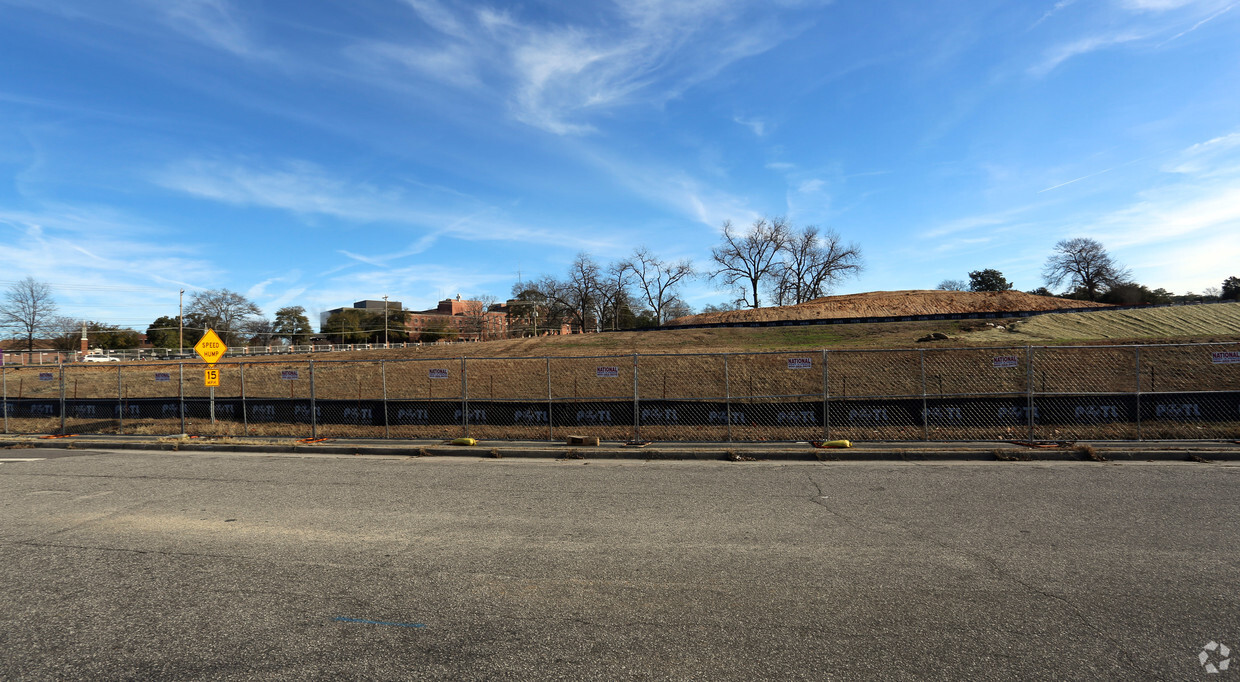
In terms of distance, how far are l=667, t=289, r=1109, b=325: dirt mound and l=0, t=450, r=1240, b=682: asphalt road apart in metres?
37.9

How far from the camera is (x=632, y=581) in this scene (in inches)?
192

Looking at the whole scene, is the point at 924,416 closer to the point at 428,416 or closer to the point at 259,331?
the point at 428,416

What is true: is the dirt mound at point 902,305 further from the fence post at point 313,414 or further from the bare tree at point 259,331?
the bare tree at point 259,331

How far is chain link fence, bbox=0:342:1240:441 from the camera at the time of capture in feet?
40.5

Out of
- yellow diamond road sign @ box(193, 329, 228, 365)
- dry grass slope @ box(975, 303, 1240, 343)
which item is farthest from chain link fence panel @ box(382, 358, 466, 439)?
dry grass slope @ box(975, 303, 1240, 343)

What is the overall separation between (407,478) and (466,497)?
216 cm

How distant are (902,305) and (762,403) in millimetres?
36949

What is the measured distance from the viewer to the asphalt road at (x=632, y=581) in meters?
3.59

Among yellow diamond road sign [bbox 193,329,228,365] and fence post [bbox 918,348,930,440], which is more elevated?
yellow diamond road sign [bbox 193,329,228,365]

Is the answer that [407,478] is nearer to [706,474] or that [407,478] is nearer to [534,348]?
[706,474]

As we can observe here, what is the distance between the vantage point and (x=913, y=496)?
7.91 meters

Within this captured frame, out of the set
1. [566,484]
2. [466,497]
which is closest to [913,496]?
[566,484]

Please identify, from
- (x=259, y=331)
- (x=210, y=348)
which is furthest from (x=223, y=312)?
(x=210, y=348)

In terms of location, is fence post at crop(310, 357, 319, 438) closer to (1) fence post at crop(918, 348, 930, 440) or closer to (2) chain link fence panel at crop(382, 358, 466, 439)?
(2) chain link fence panel at crop(382, 358, 466, 439)
